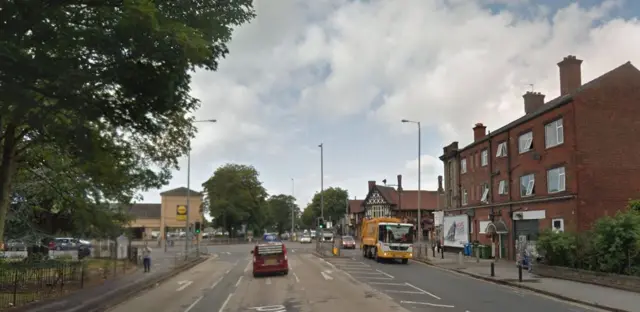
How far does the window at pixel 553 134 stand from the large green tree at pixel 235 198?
70.7 m

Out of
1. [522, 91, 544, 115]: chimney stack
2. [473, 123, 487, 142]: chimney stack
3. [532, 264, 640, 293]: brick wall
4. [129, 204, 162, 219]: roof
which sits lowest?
[532, 264, 640, 293]: brick wall

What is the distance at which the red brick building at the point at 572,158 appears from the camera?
3200 centimetres

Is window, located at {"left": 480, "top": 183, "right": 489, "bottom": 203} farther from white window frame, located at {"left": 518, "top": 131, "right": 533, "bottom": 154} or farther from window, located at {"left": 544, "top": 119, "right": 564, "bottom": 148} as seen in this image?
window, located at {"left": 544, "top": 119, "right": 564, "bottom": 148}

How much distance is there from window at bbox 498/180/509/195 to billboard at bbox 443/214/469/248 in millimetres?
6736

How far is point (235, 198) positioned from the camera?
102 meters

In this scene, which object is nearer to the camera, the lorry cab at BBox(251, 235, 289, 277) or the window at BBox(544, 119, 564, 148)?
the lorry cab at BBox(251, 235, 289, 277)

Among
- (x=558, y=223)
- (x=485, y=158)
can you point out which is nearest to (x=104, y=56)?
(x=558, y=223)

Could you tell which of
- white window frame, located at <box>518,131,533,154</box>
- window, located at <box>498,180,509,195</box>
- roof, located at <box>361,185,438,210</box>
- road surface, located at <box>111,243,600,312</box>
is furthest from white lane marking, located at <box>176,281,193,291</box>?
roof, located at <box>361,185,438,210</box>

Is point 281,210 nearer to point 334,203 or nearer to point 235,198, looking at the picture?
point 334,203

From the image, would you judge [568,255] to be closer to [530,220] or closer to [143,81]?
[530,220]

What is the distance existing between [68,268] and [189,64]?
1463cm

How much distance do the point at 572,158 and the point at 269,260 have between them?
57.8 ft

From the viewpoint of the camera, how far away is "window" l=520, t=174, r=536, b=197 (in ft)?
121

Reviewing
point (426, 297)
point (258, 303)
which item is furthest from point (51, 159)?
point (426, 297)
